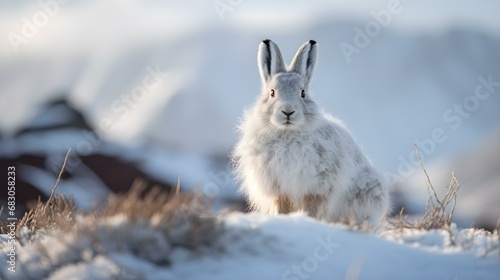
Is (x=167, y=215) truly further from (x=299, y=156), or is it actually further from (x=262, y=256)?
(x=299, y=156)

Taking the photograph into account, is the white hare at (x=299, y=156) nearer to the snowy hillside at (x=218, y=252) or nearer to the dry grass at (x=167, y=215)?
the snowy hillside at (x=218, y=252)

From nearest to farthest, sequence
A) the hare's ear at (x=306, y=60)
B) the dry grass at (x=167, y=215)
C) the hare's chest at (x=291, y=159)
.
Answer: the dry grass at (x=167, y=215), the hare's chest at (x=291, y=159), the hare's ear at (x=306, y=60)

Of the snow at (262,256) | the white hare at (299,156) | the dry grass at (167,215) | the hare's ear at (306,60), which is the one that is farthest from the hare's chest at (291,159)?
the dry grass at (167,215)

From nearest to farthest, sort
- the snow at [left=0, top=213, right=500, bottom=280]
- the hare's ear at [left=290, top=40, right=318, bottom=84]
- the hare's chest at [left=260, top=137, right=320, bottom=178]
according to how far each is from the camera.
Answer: the snow at [left=0, top=213, right=500, bottom=280] < the hare's chest at [left=260, top=137, right=320, bottom=178] < the hare's ear at [left=290, top=40, right=318, bottom=84]

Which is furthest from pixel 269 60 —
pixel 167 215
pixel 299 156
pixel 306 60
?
pixel 167 215

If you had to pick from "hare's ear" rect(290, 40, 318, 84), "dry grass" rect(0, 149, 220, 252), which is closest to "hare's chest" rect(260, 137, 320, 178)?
"hare's ear" rect(290, 40, 318, 84)

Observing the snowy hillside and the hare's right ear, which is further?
the hare's right ear

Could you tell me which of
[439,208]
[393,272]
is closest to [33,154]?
[439,208]

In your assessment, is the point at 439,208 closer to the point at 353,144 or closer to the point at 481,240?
the point at 481,240

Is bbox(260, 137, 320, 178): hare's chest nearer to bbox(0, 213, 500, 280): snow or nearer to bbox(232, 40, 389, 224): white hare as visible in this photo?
bbox(232, 40, 389, 224): white hare
